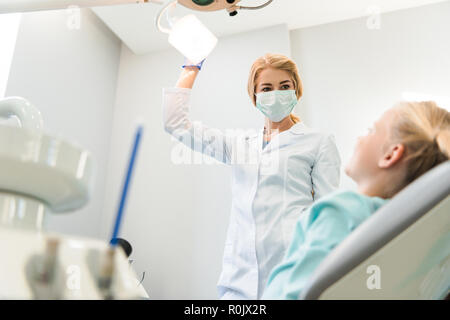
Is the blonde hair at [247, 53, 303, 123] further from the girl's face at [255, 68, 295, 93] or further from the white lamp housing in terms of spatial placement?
the white lamp housing

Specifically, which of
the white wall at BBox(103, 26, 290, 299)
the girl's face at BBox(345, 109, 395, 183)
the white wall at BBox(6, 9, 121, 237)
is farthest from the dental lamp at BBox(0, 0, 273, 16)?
the white wall at BBox(103, 26, 290, 299)

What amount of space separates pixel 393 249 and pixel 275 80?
1.12m

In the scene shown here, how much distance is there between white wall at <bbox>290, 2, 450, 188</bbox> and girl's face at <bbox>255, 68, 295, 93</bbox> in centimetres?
93

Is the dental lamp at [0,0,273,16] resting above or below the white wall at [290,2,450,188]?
below

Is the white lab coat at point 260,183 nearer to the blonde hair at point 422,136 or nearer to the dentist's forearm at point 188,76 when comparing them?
the dentist's forearm at point 188,76

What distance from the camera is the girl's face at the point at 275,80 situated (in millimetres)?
1544

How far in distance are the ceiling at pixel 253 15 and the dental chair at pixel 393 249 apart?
2.19 m

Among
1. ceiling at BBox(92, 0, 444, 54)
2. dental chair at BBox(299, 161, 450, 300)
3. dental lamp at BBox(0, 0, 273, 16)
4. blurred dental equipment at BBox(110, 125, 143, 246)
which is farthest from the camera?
ceiling at BBox(92, 0, 444, 54)

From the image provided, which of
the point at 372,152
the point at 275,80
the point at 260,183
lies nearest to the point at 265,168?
the point at 260,183

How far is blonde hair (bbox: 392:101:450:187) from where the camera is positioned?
2.39 ft

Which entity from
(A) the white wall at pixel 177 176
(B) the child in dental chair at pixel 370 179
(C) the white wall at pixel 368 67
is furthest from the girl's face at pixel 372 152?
(A) the white wall at pixel 177 176

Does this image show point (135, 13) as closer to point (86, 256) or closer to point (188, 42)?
point (188, 42)

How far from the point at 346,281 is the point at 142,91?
2.59m
